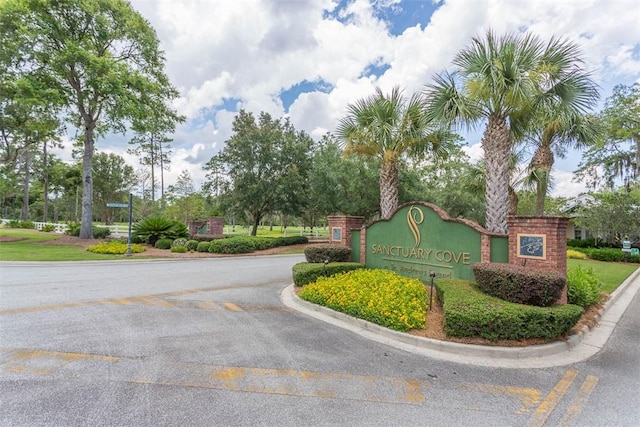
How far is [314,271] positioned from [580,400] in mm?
5625

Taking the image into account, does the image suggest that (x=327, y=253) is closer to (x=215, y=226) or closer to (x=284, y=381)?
(x=284, y=381)

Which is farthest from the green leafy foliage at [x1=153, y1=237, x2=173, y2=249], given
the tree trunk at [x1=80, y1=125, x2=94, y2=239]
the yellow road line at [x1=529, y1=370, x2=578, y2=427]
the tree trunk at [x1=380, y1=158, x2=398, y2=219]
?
the yellow road line at [x1=529, y1=370, x2=578, y2=427]

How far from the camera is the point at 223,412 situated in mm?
2893

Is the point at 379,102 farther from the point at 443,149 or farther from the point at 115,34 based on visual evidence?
the point at 115,34

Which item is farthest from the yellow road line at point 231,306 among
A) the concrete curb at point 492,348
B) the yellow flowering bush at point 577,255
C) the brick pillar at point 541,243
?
the yellow flowering bush at point 577,255

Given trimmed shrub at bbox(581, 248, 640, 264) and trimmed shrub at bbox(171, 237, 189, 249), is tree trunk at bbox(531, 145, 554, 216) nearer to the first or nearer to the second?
trimmed shrub at bbox(581, 248, 640, 264)

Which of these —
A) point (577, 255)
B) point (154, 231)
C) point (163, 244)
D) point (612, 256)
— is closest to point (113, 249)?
Answer: point (163, 244)

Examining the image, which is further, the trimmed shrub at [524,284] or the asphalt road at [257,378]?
the trimmed shrub at [524,284]

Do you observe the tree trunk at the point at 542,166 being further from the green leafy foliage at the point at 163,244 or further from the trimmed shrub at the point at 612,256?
the green leafy foliage at the point at 163,244

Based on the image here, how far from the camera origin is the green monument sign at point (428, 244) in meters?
6.68

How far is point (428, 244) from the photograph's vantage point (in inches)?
301

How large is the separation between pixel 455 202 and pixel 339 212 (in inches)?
329

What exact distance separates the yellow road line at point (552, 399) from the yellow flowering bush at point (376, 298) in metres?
1.80

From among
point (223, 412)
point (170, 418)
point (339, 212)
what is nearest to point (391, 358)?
point (223, 412)
